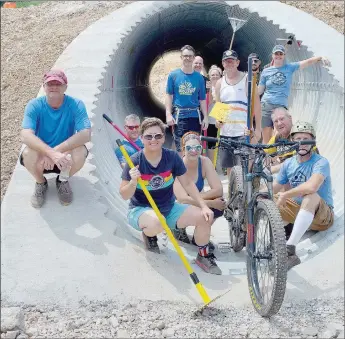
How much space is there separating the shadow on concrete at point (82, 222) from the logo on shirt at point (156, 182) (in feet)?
1.99

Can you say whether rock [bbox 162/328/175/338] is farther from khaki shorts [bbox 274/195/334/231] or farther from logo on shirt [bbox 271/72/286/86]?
logo on shirt [bbox 271/72/286/86]

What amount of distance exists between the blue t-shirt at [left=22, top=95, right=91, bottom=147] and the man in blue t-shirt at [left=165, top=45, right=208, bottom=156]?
6.14ft

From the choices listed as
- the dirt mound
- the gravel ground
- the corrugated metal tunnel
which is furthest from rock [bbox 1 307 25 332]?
the dirt mound

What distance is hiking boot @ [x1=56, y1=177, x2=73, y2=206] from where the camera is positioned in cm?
469

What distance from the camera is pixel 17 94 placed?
32.0ft

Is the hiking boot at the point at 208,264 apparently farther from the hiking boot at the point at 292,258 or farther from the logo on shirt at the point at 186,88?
the logo on shirt at the point at 186,88

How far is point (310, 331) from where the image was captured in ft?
11.3

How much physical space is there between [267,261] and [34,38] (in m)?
9.30

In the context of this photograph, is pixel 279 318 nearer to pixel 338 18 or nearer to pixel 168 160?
pixel 168 160

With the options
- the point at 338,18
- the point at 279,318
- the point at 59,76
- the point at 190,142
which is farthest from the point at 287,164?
the point at 338,18

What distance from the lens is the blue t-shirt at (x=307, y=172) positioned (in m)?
4.35

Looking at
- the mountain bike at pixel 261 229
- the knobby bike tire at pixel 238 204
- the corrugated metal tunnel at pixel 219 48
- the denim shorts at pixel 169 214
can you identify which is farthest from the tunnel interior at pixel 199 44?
the mountain bike at pixel 261 229

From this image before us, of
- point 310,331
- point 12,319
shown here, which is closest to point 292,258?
point 310,331

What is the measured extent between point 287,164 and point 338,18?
7.75 metres
